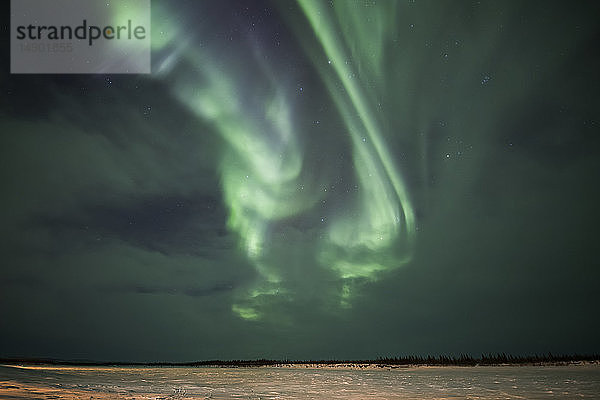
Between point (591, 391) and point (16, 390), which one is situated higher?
point (16, 390)

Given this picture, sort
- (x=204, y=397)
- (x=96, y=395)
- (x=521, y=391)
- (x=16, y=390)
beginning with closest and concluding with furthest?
(x=16, y=390), (x=96, y=395), (x=204, y=397), (x=521, y=391)

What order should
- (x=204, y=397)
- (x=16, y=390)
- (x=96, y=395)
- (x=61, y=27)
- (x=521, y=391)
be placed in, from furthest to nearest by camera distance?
(x=61, y=27) → (x=521, y=391) → (x=204, y=397) → (x=96, y=395) → (x=16, y=390)

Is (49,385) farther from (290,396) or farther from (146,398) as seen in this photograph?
(290,396)

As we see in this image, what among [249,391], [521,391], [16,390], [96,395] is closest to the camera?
[16,390]

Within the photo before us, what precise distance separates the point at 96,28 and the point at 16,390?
16712 mm

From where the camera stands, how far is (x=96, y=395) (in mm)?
12250

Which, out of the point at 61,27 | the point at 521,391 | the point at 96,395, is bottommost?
the point at 521,391

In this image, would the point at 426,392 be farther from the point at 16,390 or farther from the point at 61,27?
the point at 61,27

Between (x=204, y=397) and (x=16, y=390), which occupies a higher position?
(x=16, y=390)

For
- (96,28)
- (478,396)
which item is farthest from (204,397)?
(96,28)

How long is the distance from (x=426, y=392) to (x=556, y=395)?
12.7 ft

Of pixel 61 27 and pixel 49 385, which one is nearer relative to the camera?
pixel 49 385

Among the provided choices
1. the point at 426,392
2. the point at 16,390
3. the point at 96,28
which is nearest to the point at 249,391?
the point at 426,392

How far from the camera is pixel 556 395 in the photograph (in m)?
12.7
